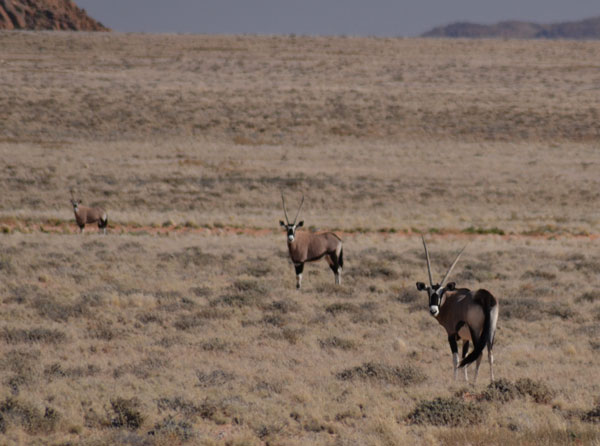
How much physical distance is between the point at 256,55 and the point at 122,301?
76.9 metres

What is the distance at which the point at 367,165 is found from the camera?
44.8 metres

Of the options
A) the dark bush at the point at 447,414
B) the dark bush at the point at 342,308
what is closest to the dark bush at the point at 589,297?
the dark bush at the point at 342,308

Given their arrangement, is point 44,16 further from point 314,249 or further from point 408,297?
point 408,297

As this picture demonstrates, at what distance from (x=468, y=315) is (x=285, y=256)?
11805mm

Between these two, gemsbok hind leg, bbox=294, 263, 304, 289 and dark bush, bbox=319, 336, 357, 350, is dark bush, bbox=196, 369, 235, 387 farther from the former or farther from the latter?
gemsbok hind leg, bbox=294, 263, 304, 289

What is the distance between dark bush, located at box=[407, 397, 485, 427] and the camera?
8.41m

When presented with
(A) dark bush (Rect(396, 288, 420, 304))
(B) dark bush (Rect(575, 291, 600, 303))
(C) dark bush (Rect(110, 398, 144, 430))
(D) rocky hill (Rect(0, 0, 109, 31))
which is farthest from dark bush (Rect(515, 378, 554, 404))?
(D) rocky hill (Rect(0, 0, 109, 31))

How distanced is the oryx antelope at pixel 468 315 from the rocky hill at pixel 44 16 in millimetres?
144578

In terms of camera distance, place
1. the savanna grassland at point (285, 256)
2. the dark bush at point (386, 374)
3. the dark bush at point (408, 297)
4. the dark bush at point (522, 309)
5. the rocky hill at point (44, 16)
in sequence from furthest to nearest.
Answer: the rocky hill at point (44, 16) < the dark bush at point (408, 297) < the dark bush at point (522, 309) < the dark bush at point (386, 374) < the savanna grassland at point (285, 256)

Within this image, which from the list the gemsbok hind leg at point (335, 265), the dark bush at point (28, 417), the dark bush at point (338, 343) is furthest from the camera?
the gemsbok hind leg at point (335, 265)

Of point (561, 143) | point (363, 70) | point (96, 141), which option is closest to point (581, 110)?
point (561, 143)

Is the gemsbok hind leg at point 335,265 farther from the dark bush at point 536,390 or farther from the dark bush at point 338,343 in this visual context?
the dark bush at point 536,390

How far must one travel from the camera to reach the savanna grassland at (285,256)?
8.80m

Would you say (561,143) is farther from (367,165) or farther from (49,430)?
(49,430)
